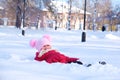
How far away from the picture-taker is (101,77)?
5.86 meters

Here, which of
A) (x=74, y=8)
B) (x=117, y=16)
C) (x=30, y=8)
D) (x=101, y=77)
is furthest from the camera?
(x=74, y=8)

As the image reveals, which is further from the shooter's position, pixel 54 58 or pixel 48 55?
pixel 48 55

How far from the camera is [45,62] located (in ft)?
25.3

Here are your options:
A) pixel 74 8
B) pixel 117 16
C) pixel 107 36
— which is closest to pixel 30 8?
pixel 107 36

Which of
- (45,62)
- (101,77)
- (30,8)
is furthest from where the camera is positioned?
(30,8)

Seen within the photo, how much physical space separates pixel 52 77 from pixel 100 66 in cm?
142

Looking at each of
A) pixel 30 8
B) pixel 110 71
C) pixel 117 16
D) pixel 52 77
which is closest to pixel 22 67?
pixel 52 77

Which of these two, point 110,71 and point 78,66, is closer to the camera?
point 110,71

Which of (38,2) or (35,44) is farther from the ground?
(38,2)

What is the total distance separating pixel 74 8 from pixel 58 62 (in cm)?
6444

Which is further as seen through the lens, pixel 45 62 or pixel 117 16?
pixel 117 16

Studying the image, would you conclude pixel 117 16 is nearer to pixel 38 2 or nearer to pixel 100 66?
pixel 38 2

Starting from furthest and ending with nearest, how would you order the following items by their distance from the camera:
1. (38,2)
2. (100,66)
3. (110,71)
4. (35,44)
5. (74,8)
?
(74,8), (38,2), (35,44), (100,66), (110,71)

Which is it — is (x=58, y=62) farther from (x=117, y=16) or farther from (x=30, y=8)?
(x=117, y=16)
